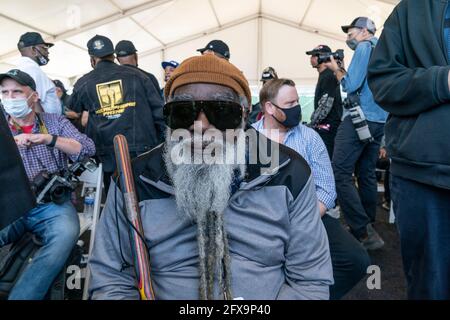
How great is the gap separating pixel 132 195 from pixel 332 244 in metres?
1.19

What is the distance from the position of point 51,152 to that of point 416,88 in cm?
220

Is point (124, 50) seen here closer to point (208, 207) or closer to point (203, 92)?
point (203, 92)

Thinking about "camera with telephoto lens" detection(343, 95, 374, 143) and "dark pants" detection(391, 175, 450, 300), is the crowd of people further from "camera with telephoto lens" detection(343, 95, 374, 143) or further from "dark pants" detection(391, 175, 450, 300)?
"camera with telephoto lens" detection(343, 95, 374, 143)

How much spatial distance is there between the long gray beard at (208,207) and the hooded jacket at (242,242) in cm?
4

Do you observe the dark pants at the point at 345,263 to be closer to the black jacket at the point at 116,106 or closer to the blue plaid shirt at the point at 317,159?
the blue plaid shirt at the point at 317,159

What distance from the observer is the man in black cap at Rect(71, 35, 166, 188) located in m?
2.95

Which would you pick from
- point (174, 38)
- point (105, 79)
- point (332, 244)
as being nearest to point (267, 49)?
point (174, 38)

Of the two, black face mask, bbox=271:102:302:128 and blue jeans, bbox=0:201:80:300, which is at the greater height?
black face mask, bbox=271:102:302:128

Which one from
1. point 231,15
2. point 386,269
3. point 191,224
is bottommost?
point 386,269

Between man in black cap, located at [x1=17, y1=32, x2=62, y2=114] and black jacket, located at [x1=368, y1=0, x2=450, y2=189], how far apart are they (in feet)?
9.09

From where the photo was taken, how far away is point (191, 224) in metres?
1.29

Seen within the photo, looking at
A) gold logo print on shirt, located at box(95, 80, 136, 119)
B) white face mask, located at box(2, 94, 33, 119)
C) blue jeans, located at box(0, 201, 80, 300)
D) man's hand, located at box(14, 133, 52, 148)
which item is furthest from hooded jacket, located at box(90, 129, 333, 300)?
gold logo print on shirt, located at box(95, 80, 136, 119)
